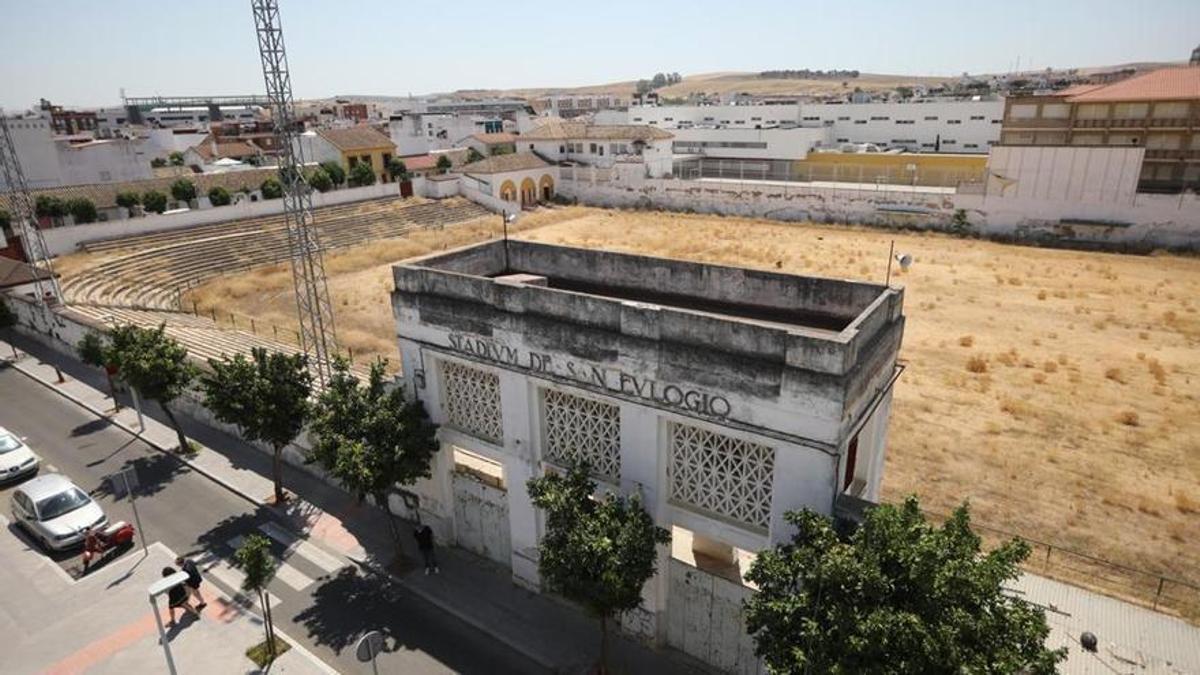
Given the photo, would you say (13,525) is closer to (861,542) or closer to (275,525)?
(275,525)

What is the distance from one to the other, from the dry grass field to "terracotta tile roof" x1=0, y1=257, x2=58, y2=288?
7420 mm

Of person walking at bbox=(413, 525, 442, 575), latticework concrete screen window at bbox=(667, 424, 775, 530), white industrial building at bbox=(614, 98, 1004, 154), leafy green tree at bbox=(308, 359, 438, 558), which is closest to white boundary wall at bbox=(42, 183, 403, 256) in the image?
leafy green tree at bbox=(308, 359, 438, 558)

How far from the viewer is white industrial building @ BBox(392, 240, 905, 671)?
1076cm

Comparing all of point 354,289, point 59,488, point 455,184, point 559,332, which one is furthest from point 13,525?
point 455,184

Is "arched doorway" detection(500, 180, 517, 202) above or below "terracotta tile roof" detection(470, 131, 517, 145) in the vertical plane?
below

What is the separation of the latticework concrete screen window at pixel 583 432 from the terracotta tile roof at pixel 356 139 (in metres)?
60.3

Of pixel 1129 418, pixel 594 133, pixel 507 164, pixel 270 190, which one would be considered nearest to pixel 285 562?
pixel 1129 418

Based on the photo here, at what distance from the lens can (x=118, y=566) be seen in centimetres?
1582

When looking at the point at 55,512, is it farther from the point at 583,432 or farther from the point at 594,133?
the point at 594,133

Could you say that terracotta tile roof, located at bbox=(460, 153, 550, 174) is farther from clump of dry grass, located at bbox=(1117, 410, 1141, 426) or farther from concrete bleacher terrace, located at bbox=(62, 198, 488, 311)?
clump of dry grass, located at bbox=(1117, 410, 1141, 426)

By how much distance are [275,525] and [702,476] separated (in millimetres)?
11616

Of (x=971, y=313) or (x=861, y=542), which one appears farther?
(x=971, y=313)

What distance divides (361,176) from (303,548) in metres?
49.7

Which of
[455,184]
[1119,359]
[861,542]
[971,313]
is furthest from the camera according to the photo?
[455,184]
